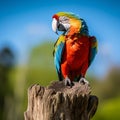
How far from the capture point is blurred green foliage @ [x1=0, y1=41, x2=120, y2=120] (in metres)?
14.1

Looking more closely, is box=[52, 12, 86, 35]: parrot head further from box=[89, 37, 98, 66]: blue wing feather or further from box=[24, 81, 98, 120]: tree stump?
box=[24, 81, 98, 120]: tree stump

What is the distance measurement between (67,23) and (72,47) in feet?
0.58

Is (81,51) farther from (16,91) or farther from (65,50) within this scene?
(16,91)

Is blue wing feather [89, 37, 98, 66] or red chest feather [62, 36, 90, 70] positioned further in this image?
blue wing feather [89, 37, 98, 66]

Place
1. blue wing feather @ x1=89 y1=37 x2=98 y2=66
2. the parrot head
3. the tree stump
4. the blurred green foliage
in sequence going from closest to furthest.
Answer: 1. the tree stump
2. the parrot head
3. blue wing feather @ x1=89 y1=37 x2=98 y2=66
4. the blurred green foliage

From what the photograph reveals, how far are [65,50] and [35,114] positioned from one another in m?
1.10

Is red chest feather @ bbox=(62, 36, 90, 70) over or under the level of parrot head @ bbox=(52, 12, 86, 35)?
under

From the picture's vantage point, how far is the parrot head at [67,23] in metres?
3.92

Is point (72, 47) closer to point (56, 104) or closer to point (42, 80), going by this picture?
point (56, 104)

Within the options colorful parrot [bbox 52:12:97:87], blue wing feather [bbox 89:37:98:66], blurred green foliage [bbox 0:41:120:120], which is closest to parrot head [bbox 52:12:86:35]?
colorful parrot [bbox 52:12:97:87]

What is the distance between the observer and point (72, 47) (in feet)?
13.0

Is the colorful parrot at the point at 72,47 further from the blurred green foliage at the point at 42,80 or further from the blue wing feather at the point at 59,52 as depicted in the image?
the blurred green foliage at the point at 42,80

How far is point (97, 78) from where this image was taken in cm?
1686

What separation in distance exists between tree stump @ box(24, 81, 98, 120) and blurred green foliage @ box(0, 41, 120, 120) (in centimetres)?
1035
